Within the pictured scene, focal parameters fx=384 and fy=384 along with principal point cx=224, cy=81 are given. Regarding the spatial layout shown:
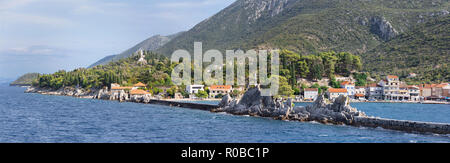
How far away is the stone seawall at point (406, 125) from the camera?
3156 cm

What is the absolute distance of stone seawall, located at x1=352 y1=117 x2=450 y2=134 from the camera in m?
31.6

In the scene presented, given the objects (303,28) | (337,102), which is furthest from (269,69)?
(337,102)

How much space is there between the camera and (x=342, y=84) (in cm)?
9700

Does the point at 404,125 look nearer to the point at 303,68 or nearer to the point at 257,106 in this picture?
the point at 257,106

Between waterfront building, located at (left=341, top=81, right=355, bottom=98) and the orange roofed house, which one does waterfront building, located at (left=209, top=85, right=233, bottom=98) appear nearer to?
the orange roofed house

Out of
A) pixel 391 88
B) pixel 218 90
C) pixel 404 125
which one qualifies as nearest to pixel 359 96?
pixel 391 88

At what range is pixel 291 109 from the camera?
44.4 m

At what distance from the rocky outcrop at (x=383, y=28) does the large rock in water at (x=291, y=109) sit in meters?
94.6

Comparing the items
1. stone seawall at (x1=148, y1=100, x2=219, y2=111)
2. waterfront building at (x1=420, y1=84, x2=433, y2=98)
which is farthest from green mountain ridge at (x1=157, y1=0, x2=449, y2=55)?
stone seawall at (x1=148, y1=100, x2=219, y2=111)

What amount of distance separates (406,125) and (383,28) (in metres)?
108

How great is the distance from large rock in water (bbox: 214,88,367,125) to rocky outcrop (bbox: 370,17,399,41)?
94600mm

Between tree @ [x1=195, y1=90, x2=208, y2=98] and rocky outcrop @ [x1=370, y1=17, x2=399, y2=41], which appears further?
rocky outcrop @ [x1=370, y1=17, x2=399, y2=41]

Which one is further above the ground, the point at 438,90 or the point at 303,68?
the point at 303,68
